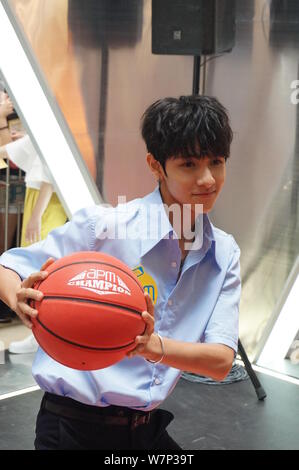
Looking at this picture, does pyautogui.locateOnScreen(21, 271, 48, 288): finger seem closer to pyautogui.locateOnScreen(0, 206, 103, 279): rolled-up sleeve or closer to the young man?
the young man

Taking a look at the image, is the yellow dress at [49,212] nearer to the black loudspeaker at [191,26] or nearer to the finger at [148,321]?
the black loudspeaker at [191,26]

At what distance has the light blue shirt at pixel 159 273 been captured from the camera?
5.16ft

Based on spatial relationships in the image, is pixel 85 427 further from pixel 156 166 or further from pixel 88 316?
pixel 156 166

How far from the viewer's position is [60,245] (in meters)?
1.61

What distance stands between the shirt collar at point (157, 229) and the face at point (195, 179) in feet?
0.26

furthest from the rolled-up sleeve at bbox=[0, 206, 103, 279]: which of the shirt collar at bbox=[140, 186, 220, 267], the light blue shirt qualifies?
the shirt collar at bbox=[140, 186, 220, 267]

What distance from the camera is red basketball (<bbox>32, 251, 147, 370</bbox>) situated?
133 centimetres

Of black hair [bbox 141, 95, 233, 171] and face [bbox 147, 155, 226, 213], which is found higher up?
black hair [bbox 141, 95, 233, 171]

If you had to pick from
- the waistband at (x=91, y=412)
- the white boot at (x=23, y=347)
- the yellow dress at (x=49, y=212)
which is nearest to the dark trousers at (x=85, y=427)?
the waistband at (x=91, y=412)

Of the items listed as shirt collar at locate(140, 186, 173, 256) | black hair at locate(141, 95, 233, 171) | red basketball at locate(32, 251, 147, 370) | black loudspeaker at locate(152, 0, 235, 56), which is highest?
black loudspeaker at locate(152, 0, 235, 56)

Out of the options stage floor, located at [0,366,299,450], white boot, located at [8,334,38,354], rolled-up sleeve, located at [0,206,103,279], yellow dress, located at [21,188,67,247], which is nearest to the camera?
rolled-up sleeve, located at [0,206,103,279]

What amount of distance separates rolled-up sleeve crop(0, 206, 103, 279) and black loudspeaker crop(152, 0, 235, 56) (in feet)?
7.86

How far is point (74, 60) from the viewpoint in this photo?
176 inches
